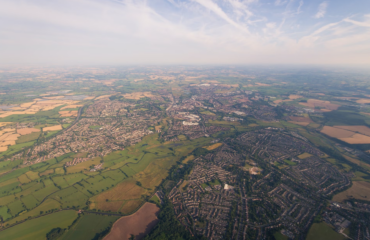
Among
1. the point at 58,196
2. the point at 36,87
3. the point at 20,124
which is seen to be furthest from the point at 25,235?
the point at 36,87

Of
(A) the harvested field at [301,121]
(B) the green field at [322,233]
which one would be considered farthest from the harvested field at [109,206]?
(A) the harvested field at [301,121]

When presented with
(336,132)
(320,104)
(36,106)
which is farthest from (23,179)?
(320,104)

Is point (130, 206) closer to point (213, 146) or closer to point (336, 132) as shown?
point (213, 146)

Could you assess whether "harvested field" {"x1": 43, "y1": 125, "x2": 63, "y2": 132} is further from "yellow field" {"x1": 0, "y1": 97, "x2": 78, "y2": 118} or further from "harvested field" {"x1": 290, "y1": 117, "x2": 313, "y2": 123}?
"harvested field" {"x1": 290, "y1": 117, "x2": 313, "y2": 123}

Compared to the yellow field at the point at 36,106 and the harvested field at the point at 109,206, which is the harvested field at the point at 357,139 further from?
the yellow field at the point at 36,106

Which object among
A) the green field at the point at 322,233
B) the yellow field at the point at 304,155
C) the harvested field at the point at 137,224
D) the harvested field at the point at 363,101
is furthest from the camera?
the harvested field at the point at 363,101

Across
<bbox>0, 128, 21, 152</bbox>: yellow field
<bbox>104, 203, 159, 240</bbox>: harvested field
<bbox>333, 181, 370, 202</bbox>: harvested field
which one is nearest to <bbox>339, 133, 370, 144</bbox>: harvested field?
<bbox>333, 181, 370, 202</bbox>: harvested field
